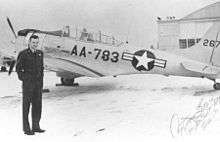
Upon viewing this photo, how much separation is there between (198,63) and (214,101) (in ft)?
8.26

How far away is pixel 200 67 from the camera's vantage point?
949 centimetres

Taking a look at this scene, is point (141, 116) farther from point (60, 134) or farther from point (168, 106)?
point (60, 134)

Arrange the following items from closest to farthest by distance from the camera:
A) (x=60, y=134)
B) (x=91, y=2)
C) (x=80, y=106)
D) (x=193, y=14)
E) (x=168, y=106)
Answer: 1. (x=60, y=134)
2. (x=168, y=106)
3. (x=80, y=106)
4. (x=91, y=2)
5. (x=193, y=14)

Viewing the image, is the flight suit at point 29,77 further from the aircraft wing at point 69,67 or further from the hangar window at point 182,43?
the hangar window at point 182,43

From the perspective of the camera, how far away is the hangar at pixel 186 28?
27828mm

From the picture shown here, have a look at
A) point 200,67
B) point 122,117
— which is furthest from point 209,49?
point 122,117

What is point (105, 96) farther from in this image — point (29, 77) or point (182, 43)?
point (182, 43)

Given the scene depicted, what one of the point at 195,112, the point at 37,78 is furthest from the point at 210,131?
the point at 37,78

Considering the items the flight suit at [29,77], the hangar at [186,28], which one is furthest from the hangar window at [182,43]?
the flight suit at [29,77]

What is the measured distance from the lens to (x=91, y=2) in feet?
66.3

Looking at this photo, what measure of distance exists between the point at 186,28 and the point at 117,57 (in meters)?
19.3
